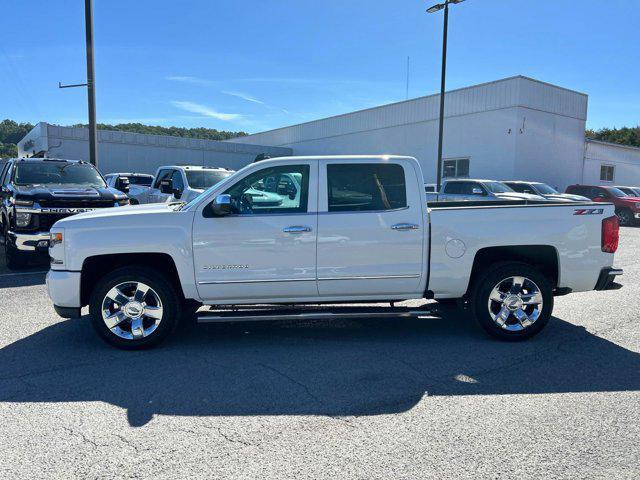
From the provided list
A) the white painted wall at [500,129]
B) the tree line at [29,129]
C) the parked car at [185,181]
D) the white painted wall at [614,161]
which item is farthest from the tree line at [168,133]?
the parked car at [185,181]

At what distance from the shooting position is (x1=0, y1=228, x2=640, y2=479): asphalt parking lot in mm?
2980

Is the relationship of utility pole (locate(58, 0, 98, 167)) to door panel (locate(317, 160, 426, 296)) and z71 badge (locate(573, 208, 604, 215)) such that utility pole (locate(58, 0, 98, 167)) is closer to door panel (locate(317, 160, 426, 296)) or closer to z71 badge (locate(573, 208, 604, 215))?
door panel (locate(317, 160, 426, 296))

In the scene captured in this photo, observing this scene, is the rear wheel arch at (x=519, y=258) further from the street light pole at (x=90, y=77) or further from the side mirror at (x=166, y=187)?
the street light pole at (x=90, y=77)

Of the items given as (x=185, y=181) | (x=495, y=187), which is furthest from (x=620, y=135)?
(x=185, y=181)

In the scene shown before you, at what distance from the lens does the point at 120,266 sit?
5086mm

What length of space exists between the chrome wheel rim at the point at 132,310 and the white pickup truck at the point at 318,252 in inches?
0.4

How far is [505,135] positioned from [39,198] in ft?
73.4

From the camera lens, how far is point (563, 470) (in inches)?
114

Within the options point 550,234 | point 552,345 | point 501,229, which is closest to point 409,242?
point 501,229

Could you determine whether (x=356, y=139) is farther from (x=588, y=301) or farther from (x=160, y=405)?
(x=160, y=405)

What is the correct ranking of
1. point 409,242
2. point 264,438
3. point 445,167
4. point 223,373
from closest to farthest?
point 264,438, point 223,373, point 409,242, point 445,167

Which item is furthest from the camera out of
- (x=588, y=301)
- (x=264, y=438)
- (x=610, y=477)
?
(x=588, y=301)

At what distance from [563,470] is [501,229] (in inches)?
105

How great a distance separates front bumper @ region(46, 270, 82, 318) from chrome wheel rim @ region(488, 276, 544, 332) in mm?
4149
